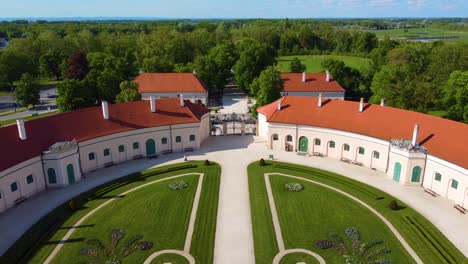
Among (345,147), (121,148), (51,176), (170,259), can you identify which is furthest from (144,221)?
(345,147)

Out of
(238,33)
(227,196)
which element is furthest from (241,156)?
(238,33)

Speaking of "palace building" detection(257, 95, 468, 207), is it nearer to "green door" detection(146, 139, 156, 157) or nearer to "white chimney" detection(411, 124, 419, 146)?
"white chimney" detection(411, 124, 419, 146)

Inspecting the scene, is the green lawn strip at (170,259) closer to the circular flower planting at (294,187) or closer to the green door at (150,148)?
the circular flower planting at (294,187)

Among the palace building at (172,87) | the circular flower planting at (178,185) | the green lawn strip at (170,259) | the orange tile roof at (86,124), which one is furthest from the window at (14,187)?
the palace building at (172,87)

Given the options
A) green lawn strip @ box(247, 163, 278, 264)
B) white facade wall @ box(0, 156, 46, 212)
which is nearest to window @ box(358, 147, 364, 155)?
green lawn strip @ box(247, 163, 278, 264)

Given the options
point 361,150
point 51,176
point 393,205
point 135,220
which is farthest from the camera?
point 361,150

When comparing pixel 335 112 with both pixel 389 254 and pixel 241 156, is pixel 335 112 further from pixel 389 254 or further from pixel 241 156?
pixel 389 254

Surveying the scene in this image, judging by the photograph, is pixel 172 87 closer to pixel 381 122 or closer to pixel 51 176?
pixel 51 176
